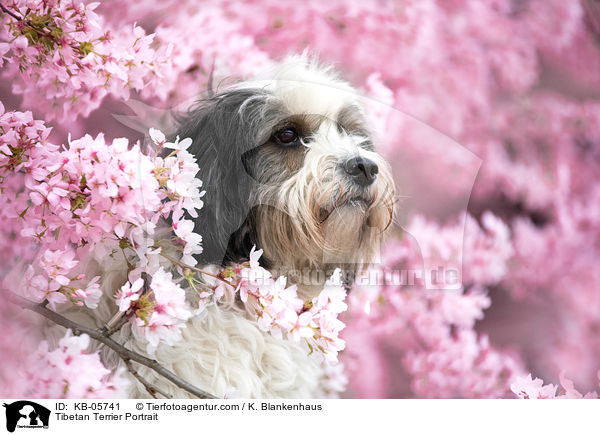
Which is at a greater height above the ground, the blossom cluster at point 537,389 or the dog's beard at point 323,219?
the dog's beard at point 323,219

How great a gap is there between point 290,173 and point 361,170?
0.44 feet

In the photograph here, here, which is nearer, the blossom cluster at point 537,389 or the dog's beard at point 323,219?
the dog's beard at point 323,219

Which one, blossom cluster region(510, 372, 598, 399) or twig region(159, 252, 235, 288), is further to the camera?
blossom cluster region(510, 372, 598, 399)

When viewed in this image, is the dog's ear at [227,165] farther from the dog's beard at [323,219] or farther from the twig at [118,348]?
the twig at [118,348]

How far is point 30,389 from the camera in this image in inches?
42.4

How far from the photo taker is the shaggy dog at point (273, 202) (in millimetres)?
1062

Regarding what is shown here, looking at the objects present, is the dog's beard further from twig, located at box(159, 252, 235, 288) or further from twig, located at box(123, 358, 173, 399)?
twig, located at box(123, 358, 173, 399)

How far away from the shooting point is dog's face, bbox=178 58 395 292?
1058 mm

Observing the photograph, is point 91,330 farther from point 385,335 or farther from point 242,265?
point 385,335
